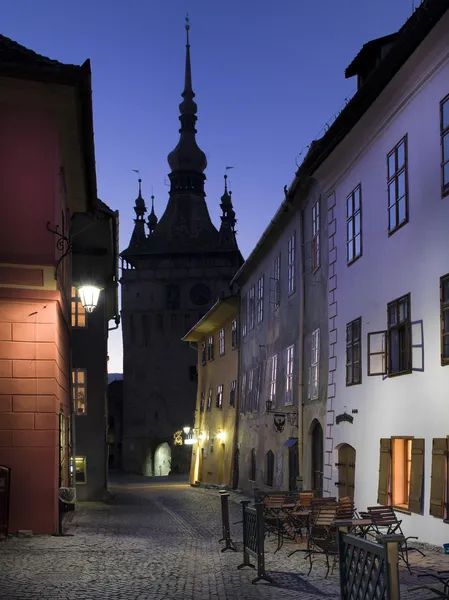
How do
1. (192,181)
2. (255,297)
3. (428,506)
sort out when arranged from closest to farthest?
(428,506), (255,297), (192,181)

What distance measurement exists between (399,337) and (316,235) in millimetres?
7198

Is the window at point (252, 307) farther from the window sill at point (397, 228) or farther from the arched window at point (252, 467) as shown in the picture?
the window sill at point (397, 228)

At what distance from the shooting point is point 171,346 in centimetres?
7412

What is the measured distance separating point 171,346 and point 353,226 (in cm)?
5575

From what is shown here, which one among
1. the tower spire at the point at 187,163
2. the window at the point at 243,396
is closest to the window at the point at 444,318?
the window at the point at 243,396

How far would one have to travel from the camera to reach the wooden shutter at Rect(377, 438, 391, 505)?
16.2m

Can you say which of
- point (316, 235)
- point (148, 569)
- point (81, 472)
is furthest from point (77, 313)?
point (148, 569)

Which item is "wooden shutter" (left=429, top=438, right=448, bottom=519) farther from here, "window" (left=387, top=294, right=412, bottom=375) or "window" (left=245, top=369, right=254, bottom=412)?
"window" (left=245, top=369, right=254, bottom=412)

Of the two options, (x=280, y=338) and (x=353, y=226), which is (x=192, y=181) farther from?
(x=353, y=226)

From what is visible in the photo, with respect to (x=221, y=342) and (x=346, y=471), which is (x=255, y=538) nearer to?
(x=346, y=471)

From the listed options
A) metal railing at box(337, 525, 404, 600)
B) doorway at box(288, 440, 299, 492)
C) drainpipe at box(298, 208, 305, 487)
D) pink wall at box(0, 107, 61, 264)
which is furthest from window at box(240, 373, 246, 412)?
metal railing at box(337, 525, 404, 600)

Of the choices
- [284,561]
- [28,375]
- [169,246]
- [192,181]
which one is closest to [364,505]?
[284,561]

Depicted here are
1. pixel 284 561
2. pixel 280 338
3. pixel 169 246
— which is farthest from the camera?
pixel 169 246

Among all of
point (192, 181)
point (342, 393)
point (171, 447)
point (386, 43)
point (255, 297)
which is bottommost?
point (171, 447)
